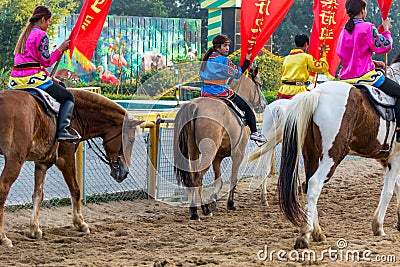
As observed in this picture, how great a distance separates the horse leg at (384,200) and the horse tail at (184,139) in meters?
2.53

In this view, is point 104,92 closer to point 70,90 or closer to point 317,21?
point 317,21

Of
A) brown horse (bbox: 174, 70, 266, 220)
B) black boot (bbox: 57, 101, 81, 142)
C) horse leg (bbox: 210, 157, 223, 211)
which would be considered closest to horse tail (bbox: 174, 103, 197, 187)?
brown horse (bbox: 174, 70, 266, 220)

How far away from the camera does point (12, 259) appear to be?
6543 mm

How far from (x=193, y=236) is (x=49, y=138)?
1.95 m

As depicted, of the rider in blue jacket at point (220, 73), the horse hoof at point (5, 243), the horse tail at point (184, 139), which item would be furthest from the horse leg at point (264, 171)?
the horse hoof at point (5, 243)

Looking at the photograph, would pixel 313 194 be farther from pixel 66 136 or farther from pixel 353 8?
pixel 66 136

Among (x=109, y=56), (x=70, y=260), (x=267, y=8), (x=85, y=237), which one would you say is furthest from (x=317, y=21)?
(x=109, y=56)

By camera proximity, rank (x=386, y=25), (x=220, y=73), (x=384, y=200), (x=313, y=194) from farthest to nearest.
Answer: (x=220, y=73)
(x=386, y=25)
(x=384, y=200)
(x=313, y=194)

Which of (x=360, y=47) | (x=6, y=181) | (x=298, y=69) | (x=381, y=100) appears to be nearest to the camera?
(x=6, y=181)

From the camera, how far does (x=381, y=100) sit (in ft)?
24.1

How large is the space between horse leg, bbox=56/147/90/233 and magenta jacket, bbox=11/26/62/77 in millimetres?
1016

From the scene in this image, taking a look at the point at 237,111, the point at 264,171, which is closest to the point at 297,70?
the point at 237,111

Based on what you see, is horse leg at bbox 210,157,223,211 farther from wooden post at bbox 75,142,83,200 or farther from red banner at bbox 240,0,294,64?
wooden post at bbox 75,142,83,200

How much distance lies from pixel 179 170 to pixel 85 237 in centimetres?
184
